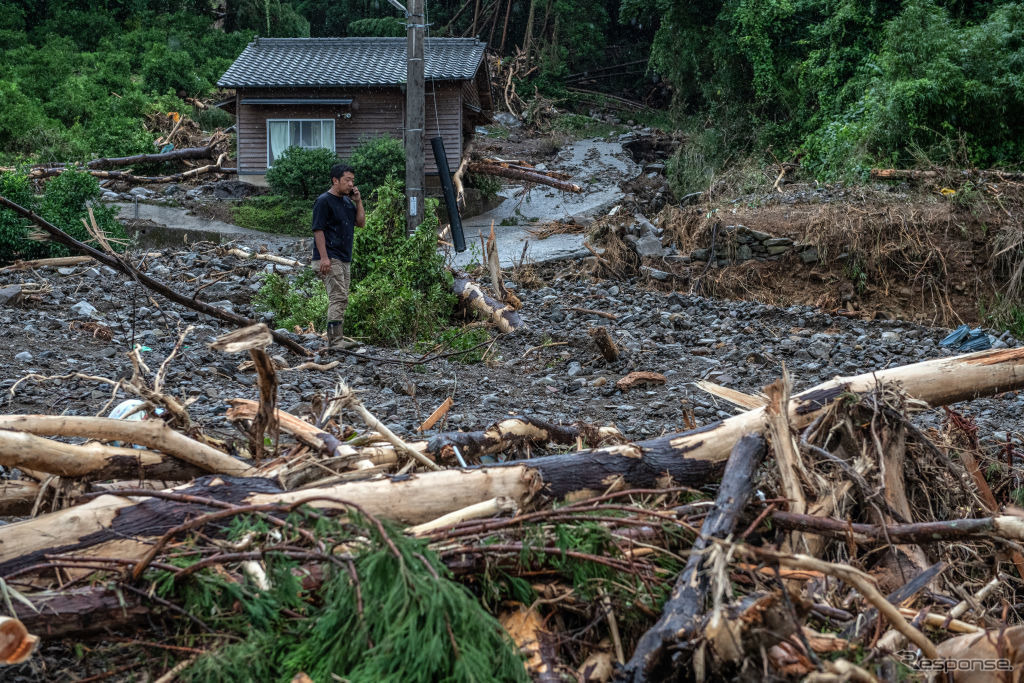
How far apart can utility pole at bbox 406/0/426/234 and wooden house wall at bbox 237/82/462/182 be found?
9.33m

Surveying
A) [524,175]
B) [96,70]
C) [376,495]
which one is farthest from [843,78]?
[96,70]

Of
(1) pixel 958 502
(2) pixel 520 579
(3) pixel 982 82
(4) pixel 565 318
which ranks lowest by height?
(4) pixel 565 318

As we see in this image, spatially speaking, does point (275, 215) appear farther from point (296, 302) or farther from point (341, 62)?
point (296, 302)

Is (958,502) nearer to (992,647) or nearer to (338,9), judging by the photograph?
(992,647)

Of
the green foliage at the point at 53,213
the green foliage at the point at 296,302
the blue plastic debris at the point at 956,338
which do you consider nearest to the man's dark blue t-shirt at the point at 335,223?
the green foliage at the point at 296,302

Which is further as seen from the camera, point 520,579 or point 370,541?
point 520,579

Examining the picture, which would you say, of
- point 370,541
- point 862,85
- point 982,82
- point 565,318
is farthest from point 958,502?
point 862,85

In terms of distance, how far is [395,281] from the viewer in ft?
29.0

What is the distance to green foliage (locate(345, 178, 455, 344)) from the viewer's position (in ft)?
27.3

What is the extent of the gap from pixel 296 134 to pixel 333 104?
1297 mm

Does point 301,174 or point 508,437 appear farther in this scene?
point 301,174

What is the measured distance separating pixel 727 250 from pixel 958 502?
8634mm

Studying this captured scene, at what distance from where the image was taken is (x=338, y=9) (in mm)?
35406

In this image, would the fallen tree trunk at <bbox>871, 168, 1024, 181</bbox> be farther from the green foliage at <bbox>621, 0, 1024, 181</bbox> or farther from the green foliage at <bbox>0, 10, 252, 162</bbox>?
the green foliage at <bbox>0, 10, 252, 162</bbox>
